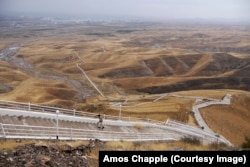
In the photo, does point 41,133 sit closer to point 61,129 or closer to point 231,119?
point 61,129

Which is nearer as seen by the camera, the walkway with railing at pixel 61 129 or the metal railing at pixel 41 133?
the metal railing at pixel 41 133

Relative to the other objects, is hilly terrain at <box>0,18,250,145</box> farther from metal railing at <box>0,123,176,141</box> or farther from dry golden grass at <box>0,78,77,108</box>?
metal railing at <box>0,123,176,141</box>

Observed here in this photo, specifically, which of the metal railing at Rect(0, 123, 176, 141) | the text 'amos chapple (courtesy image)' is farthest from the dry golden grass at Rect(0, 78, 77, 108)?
the text 'amos chapple (courtesy image)'

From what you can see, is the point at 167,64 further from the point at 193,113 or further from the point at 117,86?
the point at 193,113

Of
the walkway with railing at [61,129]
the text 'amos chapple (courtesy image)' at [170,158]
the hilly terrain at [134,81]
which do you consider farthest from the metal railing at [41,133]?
the hilly terrain at [134,81]

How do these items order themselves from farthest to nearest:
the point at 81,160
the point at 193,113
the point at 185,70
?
A: the point at 185,70, the point at 193,113, the point at 81,160

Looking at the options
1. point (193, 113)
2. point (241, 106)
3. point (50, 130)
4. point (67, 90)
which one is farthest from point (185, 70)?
point (50, 130)

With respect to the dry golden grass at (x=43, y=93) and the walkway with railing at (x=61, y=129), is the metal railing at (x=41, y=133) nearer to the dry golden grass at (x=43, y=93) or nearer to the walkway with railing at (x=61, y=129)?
the walkway with railing at (x=61, y=129)

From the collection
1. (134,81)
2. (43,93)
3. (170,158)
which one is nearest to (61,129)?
(170,158)
